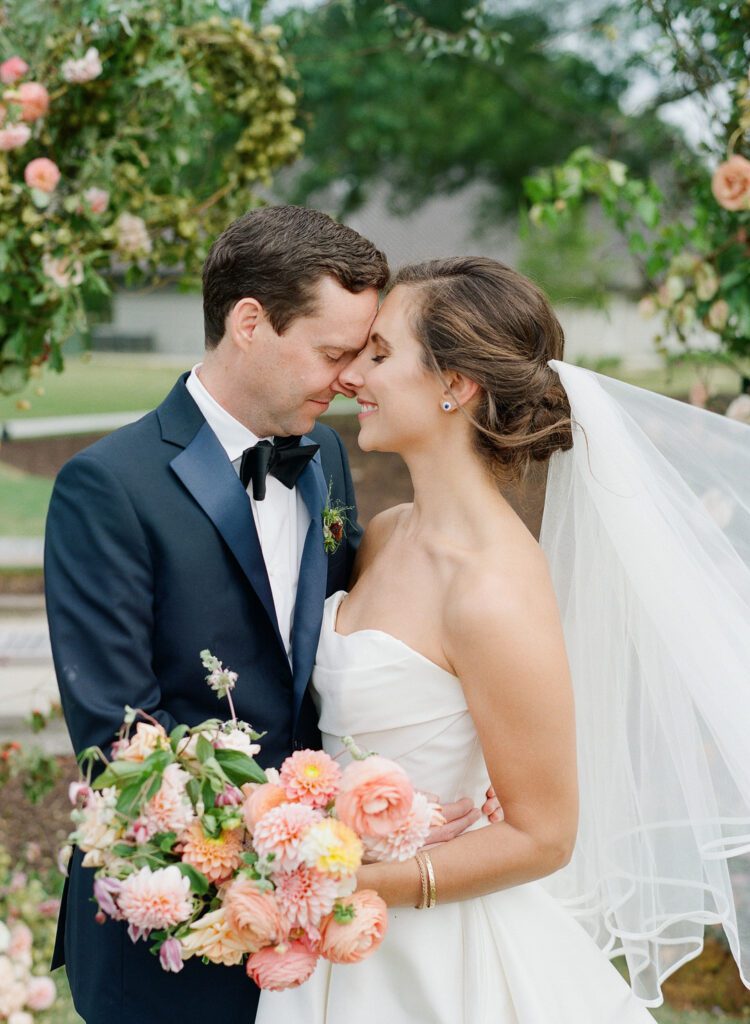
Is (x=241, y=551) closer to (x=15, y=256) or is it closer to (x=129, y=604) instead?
(x=129, y=604)

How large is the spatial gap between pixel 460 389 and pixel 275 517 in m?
0.53

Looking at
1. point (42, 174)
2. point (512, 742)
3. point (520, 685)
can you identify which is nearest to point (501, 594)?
point (520, 685)

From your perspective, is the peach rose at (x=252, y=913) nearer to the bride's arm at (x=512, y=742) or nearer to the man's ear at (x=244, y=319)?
the bride's arm at (x=512, y=742)

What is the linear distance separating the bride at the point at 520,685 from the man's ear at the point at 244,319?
0.26 m

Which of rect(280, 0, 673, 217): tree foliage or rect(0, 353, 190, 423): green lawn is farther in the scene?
rect(0, 353, 190, 423): green lawn

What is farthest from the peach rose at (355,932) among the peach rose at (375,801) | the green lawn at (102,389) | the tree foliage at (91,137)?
the green lawn at (102,389)

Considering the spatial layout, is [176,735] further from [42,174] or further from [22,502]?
[22,502]

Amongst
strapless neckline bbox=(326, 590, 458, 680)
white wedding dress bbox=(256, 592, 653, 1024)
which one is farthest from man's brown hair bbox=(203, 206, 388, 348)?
white wedding dress bbox=(256, 592, 653, 1024)

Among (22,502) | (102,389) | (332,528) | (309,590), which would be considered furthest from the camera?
(102,389)

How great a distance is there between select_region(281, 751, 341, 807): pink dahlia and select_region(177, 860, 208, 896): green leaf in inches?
7.5

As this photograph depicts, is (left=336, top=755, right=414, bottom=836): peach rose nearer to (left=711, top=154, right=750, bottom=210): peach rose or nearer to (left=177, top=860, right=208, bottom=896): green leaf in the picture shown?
(left=177, top=860, right=208, bottom=896): green leaf

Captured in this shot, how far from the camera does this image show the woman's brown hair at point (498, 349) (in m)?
2.43

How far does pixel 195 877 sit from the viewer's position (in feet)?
5.75

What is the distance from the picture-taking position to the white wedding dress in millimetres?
2307
